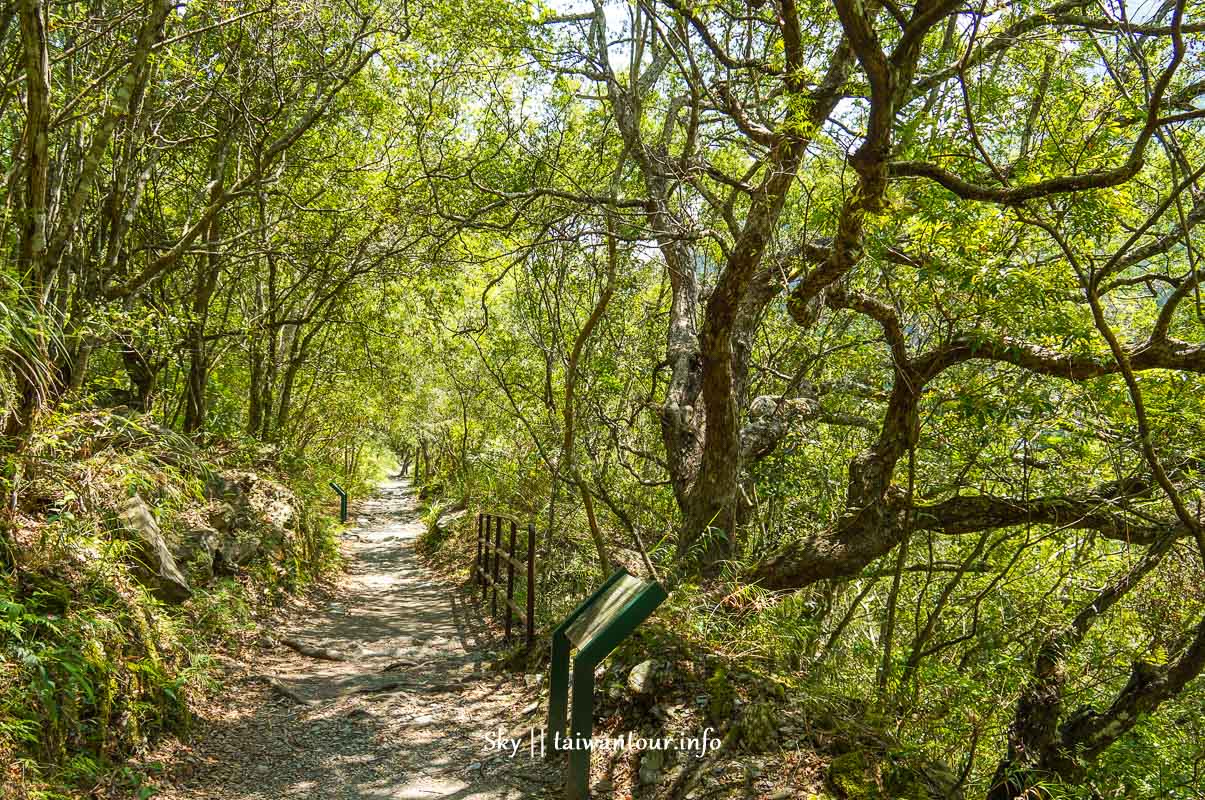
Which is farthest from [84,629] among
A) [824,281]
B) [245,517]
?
[824,281]

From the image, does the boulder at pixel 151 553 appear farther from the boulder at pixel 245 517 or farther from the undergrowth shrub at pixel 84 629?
the boulder at pixel 245 517

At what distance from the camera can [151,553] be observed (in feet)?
18.4

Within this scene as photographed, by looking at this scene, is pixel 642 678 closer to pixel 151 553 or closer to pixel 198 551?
pixel 151 553

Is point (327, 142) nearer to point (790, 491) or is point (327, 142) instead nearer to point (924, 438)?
point (790, 491)

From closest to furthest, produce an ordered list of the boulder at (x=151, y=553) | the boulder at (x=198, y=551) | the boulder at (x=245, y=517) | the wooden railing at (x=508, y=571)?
the boulder at (x=151, y=553) < the wooden railing at (x=508, y=571) < the boulder at (x=198, y=551) < the boulder at (x=245, y=517)

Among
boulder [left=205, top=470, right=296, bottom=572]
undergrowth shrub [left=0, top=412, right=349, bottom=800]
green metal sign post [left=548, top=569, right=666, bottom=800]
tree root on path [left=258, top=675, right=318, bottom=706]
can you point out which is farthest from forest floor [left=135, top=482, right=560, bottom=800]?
boulder [left=205, top=470, right=296, bottom=572]

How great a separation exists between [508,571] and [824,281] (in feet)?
15.9

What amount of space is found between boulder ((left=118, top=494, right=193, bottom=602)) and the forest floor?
3.20 ft

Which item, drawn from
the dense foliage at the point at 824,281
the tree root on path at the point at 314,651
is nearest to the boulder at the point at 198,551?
the tree root on path at the point at 314,651

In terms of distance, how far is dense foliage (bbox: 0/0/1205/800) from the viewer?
14.8ft

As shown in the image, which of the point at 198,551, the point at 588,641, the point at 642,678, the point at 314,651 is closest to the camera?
the point at 588,641

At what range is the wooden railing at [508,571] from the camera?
21.8ft

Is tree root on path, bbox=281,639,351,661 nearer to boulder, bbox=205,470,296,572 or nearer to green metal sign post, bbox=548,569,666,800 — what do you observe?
boulder, bbox=205,470,296,572

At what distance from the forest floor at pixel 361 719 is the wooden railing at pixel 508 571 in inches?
16.1
